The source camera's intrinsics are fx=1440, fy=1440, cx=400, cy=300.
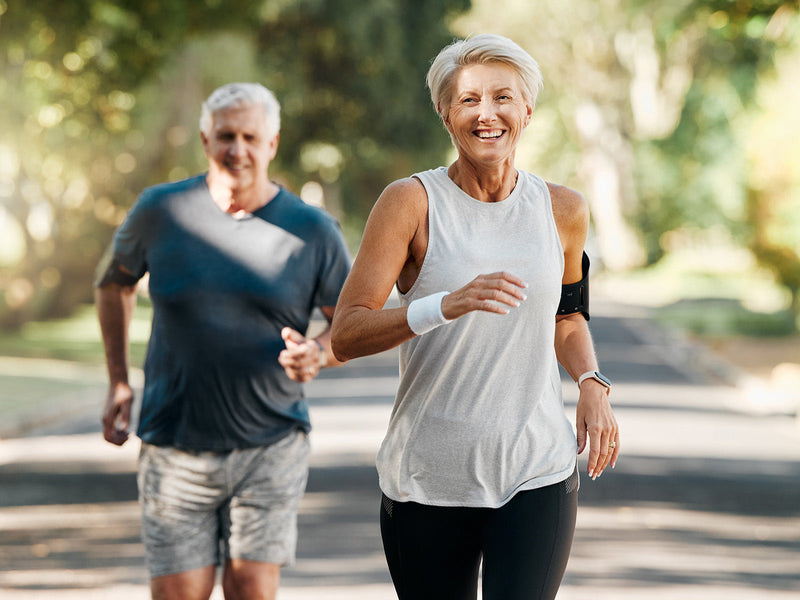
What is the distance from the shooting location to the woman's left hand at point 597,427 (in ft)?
12.1

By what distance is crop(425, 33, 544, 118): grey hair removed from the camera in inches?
138

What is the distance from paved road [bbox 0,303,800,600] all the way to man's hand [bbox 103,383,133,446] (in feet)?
7.10

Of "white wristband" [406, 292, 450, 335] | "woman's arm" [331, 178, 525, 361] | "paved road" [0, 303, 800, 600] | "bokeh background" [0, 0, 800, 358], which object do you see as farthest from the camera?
"bokeh background" [0, 0, 800, 358]

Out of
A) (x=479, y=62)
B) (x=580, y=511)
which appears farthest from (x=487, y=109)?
(x=580, y=511)

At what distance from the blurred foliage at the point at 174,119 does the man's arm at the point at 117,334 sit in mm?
12540

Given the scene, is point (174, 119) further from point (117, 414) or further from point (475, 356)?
point (475, 356)

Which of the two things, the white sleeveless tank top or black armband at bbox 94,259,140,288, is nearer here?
the white sleeveless tank top

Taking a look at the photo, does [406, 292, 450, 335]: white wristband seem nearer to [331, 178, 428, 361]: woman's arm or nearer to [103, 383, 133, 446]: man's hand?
[331, 178, 428, 361]: woman's arm

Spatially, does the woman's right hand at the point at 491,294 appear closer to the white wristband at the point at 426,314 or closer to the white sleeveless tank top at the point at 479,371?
the white wristband at the point at 426,314

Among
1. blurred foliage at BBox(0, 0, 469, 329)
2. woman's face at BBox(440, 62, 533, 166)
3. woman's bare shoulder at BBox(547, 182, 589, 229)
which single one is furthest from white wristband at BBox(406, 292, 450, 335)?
blurred foliage at BBox(0, 0, 469, 329)

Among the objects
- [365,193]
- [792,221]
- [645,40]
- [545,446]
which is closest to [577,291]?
[545,446]

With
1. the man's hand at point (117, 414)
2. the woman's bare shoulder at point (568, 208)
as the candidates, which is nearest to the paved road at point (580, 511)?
the man's hand at point (117, 414)

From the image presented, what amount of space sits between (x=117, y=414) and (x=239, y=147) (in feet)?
3.26

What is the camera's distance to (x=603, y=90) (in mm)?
55656
